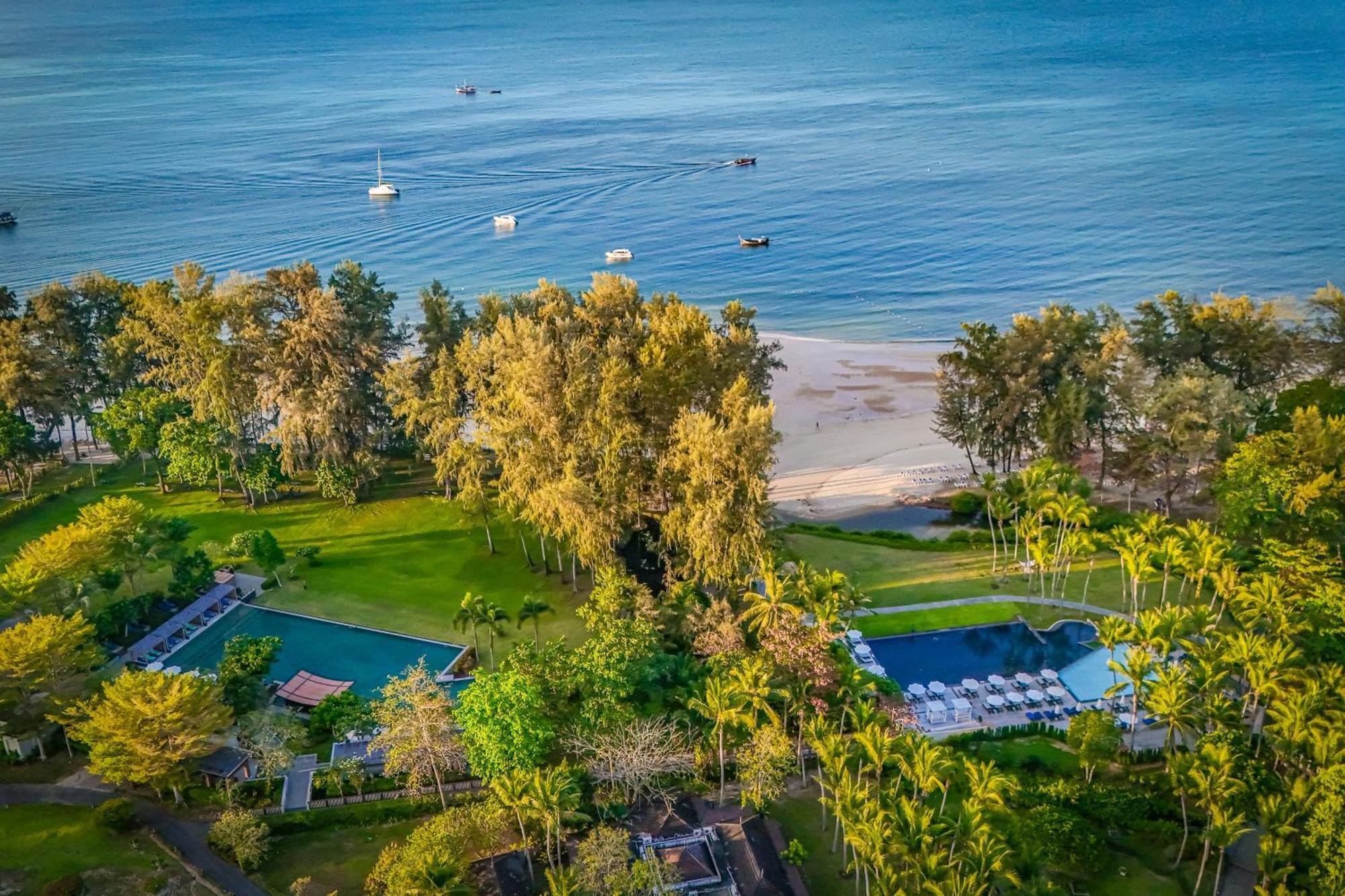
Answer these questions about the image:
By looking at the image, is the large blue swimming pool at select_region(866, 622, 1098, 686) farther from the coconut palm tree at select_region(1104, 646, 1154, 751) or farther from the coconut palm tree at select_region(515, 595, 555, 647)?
the coconut palm tree at select_region(515, 595, 555, 647)

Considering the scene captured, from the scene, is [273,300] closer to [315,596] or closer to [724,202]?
[315,596]

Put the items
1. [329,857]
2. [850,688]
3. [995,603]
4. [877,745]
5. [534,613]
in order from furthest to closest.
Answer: [995,603] < [534,613] < [850,688] < [329,857] < [877,745]

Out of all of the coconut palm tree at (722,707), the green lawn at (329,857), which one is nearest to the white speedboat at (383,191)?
the green lawn at (329,857)

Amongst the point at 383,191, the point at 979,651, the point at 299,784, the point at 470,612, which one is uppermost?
the point at 383,191

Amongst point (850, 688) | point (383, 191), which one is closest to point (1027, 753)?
point (850, 688)

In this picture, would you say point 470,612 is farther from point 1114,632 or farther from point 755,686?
point 1114,632

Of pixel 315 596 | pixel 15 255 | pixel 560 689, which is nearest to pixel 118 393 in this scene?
pixel 315 596

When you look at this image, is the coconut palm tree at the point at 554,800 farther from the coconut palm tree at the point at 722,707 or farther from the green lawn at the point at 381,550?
the green lawn at the point at 381,550
